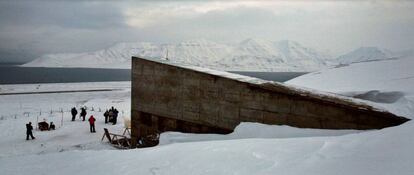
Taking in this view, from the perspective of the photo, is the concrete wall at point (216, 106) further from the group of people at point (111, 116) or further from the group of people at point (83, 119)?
the group of people at point (111, 116)

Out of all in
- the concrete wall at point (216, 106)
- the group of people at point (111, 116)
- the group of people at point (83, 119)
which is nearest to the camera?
the concrete wall at point (216, 106)

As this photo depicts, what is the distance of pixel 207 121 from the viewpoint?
10961mm

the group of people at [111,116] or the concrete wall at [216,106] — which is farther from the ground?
the concrete wall at [216,106]

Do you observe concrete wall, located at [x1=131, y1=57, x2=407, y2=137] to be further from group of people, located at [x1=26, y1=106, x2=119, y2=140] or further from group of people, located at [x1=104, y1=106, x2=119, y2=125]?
group of people, located at [x1=104, y1=106, x2=119, y2=125]

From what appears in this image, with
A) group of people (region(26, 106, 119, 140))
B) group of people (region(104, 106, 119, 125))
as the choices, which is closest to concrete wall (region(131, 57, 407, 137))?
group of people (region(26, 106, 119, 140))

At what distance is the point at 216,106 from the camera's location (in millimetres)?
10797

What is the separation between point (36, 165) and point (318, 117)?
23.6 feet

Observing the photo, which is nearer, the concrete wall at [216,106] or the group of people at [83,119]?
the concrete wall at [216,106]

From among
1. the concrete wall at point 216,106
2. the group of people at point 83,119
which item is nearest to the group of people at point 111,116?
the group of people at point 83,119

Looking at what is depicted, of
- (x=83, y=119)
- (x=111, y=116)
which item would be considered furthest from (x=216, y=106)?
(x=83, y=119)

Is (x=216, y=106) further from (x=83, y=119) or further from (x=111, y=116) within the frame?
(x=83, y=119)

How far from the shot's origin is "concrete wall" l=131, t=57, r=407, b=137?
29.0 ft

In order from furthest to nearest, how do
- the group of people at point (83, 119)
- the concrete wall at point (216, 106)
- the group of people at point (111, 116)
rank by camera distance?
the group of people at point (111, 116) < the group of people at point (83, 119) < the concrete wall at point (216, 106)

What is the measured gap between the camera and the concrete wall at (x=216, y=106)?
29.0 feet
